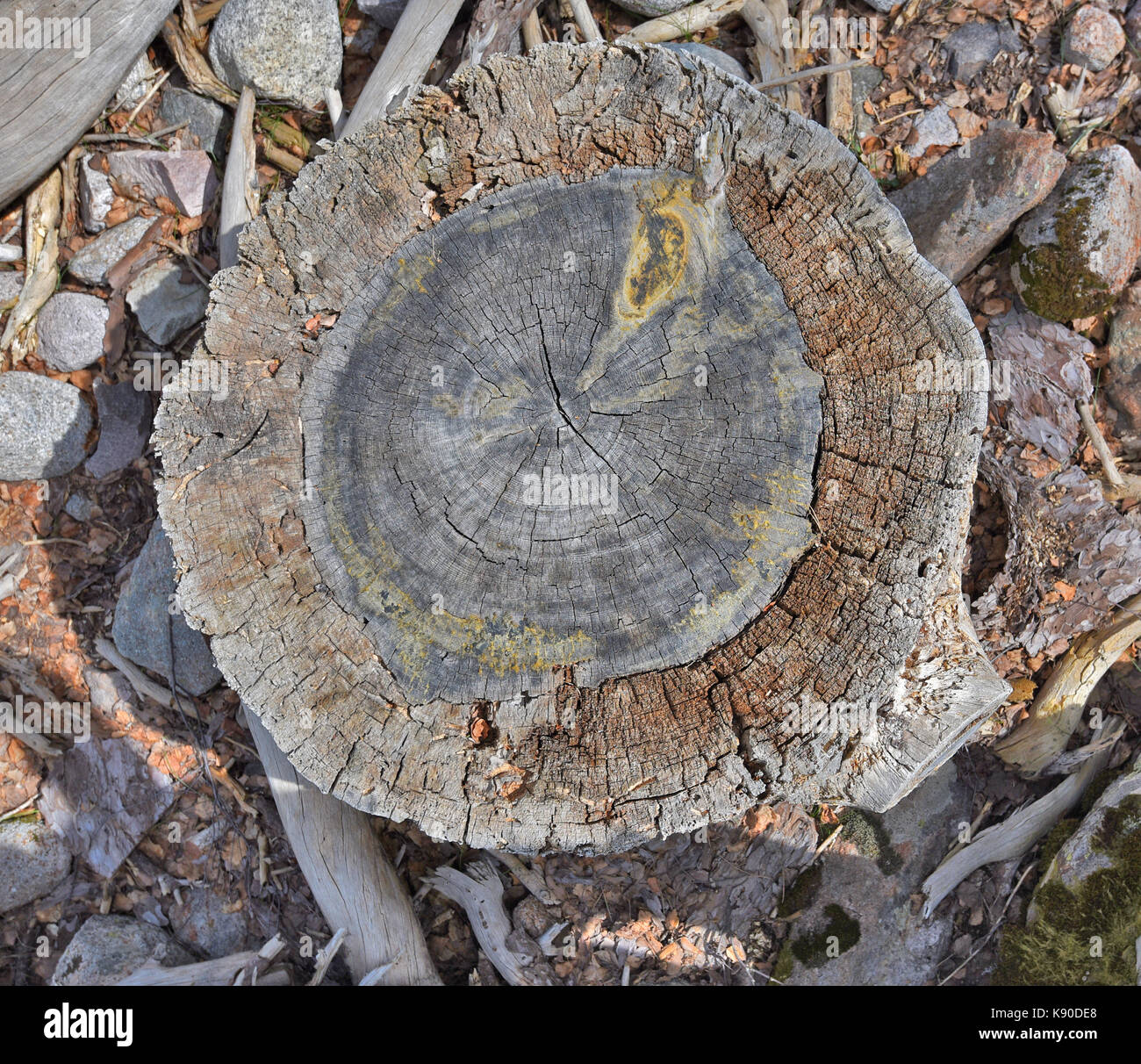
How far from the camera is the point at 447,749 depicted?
3.37m

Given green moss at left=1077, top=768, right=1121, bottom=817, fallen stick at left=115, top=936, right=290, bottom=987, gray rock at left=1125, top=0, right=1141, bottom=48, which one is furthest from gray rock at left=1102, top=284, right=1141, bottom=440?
fallen stick at left=115, top=936, right=290, bottom=987

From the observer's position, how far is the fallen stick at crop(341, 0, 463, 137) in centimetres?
473

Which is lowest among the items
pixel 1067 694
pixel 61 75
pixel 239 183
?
pixel 1067 694

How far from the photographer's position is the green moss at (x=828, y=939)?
4.52 m

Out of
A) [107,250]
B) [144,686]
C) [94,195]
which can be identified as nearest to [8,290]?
[107,250]

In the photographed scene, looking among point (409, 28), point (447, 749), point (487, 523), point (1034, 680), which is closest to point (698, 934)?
point (447, 749)

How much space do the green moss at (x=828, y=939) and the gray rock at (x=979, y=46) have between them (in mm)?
5233

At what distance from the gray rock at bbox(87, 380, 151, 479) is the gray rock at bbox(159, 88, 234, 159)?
1.67 m

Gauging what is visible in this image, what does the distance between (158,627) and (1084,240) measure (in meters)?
5.86

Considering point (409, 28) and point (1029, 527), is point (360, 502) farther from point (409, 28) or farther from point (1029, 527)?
point (1029, 527)

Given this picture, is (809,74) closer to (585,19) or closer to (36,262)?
(585,19)

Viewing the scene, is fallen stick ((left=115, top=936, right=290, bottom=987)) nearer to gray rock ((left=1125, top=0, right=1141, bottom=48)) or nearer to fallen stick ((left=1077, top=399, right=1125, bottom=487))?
fallen stick ((left=1077, top=399, right=1125, bottom=487))

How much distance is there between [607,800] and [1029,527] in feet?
10.1

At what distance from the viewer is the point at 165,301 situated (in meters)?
5.09
